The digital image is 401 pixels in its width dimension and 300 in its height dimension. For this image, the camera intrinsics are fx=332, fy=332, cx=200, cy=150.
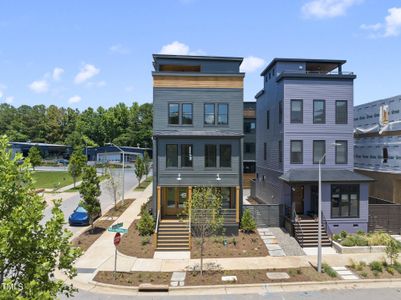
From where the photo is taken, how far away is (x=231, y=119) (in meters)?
26.1

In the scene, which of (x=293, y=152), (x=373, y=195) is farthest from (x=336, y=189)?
(x=373, y=195)

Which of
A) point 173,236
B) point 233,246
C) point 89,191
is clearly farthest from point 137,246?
point 233,246

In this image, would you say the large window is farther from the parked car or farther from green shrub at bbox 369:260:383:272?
the parked car

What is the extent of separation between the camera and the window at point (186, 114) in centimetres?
2611

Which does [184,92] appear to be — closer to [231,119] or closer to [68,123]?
[231,119]

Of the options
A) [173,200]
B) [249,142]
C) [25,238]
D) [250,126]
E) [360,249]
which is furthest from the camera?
[249,142]

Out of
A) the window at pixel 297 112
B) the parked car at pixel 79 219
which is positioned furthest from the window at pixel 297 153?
the parked car at pixel 79 219

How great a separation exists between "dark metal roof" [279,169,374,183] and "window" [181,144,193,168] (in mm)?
7443

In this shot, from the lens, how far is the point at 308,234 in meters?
24.1

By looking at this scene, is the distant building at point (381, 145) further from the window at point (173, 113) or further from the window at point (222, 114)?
the window at point (173, 113)

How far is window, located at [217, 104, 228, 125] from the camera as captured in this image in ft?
85.7

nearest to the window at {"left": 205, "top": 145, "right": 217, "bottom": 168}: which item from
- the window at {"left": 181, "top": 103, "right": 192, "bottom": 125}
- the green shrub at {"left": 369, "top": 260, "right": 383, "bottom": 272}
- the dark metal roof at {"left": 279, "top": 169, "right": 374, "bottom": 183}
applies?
the window at {"left": 181, "top": 103, "right": 192, "bottom": 125}

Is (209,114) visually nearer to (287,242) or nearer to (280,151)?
(280,151)

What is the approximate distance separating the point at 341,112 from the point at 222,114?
32.0 ft
